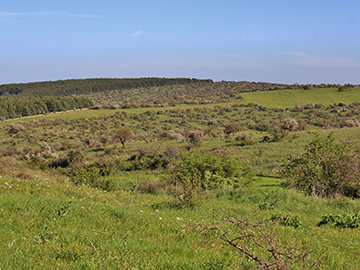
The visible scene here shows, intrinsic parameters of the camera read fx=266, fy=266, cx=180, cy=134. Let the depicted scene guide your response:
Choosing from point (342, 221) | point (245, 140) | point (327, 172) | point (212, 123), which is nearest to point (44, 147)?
point (245, 140)

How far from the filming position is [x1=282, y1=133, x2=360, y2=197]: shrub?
502 inches

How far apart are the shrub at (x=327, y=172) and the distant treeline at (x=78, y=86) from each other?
145 metres

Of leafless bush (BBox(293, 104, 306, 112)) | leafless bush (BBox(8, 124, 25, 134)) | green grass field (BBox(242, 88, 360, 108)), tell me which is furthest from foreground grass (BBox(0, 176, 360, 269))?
green grass field (BBox(242, 88, 360, 108))

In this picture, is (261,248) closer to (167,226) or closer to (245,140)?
(167,226)

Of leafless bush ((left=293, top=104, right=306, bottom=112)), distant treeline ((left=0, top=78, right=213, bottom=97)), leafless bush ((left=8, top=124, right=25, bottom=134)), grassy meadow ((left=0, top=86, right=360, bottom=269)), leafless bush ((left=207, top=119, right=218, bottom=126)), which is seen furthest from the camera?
distant treeline ((left=0, top=78, right=213, bottom=97))

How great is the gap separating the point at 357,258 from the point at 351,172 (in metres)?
8.82

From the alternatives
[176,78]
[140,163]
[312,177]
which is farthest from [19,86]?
[312,177]

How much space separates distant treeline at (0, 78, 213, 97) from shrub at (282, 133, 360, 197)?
145m

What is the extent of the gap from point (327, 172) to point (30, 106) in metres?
91.7

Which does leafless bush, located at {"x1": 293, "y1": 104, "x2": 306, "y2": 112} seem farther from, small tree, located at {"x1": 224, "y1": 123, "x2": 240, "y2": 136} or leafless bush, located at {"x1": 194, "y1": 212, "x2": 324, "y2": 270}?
leafless bush, located at {"x1": 194, "y1": 212, "x2": 324, "y2": 270}

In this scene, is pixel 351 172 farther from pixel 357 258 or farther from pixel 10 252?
pixel 10 252

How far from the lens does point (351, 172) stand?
41.4ft

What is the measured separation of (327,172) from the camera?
13328 millimetres

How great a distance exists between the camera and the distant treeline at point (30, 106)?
81250 millimetres
